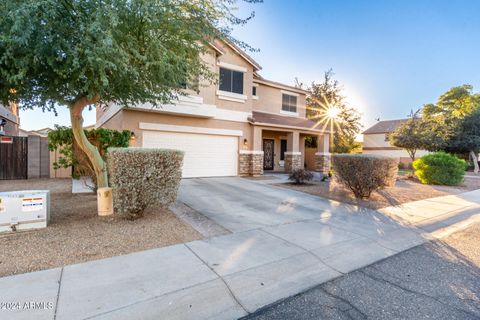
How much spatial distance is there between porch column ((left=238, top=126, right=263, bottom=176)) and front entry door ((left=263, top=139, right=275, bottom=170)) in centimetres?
311

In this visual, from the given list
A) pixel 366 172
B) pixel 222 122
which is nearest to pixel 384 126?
pixel 222 122

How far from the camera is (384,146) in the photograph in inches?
1459

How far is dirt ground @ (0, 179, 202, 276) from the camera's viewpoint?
3500 millimetres

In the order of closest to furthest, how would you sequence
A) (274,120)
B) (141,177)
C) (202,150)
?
(141,177) → (202,150) → (274,120)

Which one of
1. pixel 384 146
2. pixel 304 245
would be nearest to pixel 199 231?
pixel 304 245

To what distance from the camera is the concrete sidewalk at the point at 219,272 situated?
2.57m

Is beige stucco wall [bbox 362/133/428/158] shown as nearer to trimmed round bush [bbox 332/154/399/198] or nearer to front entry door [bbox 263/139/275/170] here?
front entry door [bbox 263/139/275/170]

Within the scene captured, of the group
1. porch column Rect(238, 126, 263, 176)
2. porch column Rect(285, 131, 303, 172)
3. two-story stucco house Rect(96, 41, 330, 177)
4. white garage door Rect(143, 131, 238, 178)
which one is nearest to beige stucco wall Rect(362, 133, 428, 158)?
two-story stucco house Rect(96, 41, 330, 177)

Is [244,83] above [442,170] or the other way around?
above

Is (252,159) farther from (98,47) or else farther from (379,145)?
(379,145)

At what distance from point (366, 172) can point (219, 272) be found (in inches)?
270

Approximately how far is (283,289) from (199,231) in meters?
2.34

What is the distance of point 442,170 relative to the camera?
13766 millimetres

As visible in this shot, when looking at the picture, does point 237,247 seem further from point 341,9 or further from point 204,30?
point 341,9
